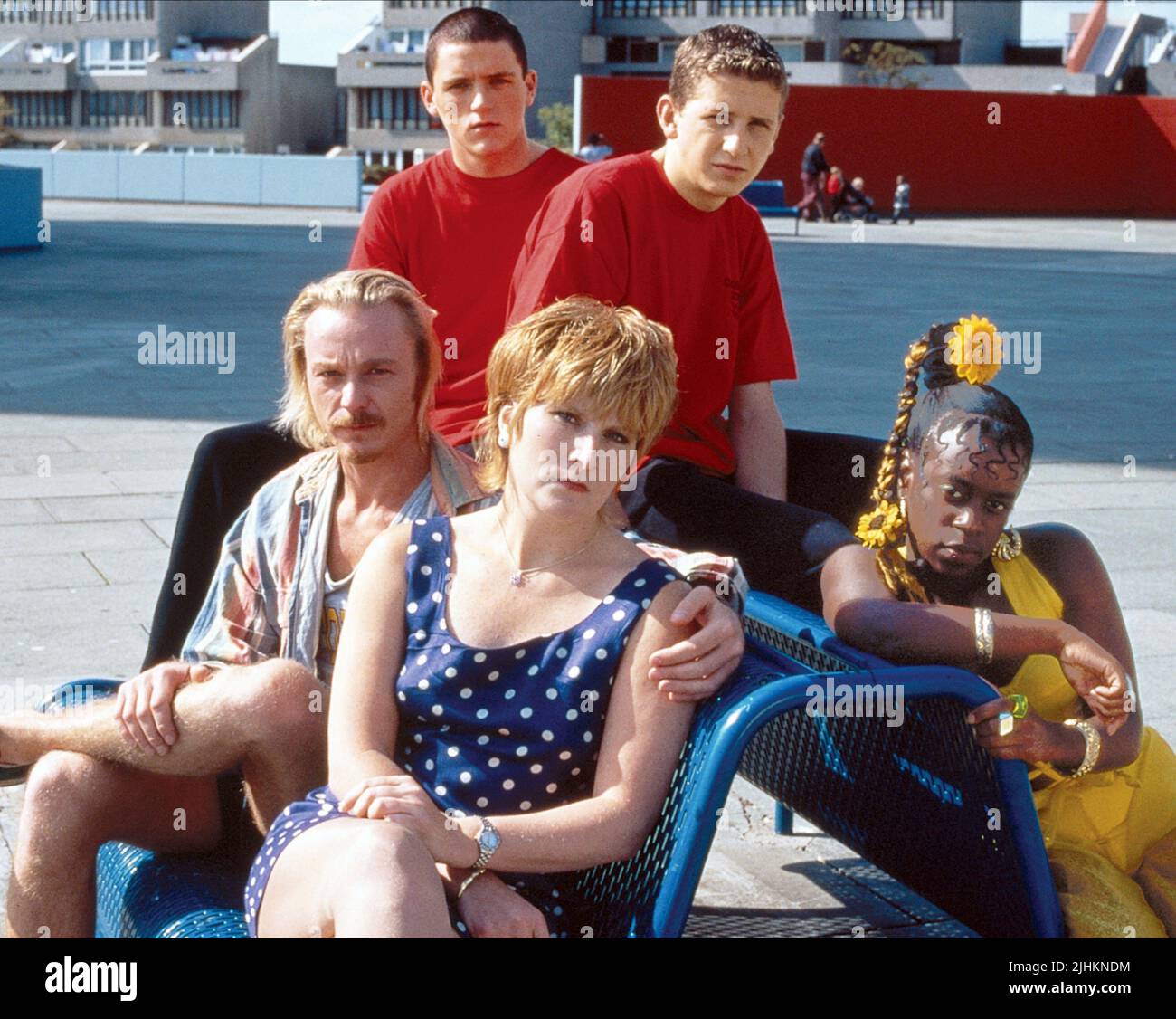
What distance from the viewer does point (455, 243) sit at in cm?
394

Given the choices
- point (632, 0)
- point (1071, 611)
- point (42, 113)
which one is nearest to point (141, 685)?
point (1071, 611)

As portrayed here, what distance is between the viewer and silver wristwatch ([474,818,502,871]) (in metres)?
2.27

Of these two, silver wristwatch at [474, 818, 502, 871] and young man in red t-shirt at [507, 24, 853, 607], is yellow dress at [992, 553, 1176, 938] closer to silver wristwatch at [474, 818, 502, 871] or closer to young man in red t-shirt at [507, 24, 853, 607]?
young man in red t-shirt at [507, 24, 853, 607]

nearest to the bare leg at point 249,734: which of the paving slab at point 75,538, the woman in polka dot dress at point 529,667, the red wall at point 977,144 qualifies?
the woman in polka dot dress at point 529,667

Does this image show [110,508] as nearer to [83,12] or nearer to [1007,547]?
[1007,547]

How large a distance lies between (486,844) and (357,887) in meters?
0.22

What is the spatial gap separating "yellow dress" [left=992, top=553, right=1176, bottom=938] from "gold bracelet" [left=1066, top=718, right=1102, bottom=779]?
0.32 ft

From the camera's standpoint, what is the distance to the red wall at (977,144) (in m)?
37.4

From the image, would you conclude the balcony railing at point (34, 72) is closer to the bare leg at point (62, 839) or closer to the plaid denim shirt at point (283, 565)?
the plaid denim shirt at point (283, 565)

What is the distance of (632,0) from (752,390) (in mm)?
64540

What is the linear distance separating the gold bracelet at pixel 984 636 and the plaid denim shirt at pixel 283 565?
1.83ft

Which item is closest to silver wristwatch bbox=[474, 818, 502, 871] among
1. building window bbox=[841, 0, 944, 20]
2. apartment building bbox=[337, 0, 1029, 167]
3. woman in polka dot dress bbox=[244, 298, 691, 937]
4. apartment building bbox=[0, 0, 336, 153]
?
woman in polka dot dress bbox=[244, 298, 691, 937]

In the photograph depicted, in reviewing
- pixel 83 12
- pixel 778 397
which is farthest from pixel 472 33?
pixel 83 12
